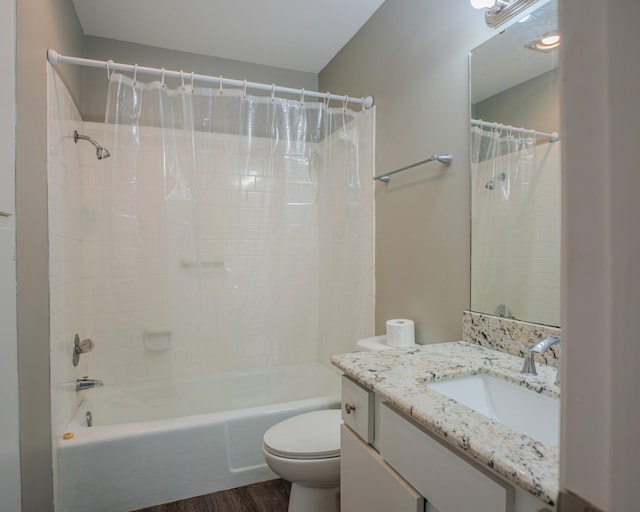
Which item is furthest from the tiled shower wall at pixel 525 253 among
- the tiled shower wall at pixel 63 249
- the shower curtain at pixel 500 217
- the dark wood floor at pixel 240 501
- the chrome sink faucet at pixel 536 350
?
the tiled shower wall at pixel 63 249

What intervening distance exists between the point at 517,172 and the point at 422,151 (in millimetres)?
540

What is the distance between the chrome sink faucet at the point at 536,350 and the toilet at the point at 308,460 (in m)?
0.81

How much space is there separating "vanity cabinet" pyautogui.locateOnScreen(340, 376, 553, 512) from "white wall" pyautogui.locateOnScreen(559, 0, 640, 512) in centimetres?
35

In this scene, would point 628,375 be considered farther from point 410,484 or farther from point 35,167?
point 35,167

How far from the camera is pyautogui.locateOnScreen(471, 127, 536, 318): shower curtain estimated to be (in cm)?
125

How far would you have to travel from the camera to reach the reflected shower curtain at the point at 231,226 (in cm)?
187

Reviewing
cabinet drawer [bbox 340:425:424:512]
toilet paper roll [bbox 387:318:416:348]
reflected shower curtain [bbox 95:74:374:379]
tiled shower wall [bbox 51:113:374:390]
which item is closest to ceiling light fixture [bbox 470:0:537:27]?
reflected shower curtain [bbox 95:74:374:379]

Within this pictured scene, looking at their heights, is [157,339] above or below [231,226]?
below

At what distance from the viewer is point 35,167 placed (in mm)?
1380

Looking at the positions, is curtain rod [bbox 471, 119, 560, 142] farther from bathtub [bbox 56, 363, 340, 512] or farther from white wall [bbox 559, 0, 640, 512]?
bathtub [bbox 56, 363, 340, 512]

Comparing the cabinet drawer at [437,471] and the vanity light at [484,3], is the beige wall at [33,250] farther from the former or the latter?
the vanity light at [484,3]

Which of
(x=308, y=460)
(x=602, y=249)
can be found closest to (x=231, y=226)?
(x=308, y=460)

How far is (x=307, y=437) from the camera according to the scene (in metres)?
1.52

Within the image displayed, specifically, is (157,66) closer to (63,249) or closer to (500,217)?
(63,249)
